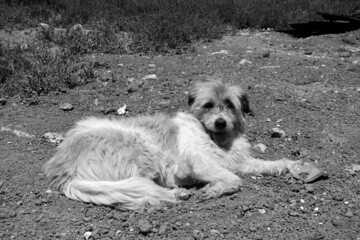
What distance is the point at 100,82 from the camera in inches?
294

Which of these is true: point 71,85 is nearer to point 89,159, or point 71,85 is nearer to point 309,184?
point 89,159

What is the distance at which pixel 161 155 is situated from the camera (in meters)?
5.04

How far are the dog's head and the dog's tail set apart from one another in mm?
1168

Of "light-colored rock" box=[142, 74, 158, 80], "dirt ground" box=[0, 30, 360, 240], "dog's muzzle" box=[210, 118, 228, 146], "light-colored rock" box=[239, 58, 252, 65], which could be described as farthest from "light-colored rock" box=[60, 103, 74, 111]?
"light-colored rock" box=[239, 58, 252, 65]

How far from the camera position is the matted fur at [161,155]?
4426mm

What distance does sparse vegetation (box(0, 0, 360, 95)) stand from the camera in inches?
304

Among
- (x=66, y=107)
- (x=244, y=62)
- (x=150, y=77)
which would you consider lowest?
(x=66, y=107)

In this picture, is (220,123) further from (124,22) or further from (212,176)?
(124,22)

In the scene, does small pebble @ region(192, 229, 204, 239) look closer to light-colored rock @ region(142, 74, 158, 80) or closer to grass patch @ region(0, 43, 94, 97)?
light-colored rock @ region(142, 74, 158, 80)

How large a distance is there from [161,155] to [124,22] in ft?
20.9

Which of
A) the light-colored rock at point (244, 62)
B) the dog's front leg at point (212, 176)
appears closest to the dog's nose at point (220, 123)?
the dog's front leg at point (212, 176)

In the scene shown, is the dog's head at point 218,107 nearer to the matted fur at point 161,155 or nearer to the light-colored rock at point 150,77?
the matted fur at point 161,155

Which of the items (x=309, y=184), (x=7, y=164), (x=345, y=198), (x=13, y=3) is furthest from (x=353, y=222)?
(x=13, y=3)

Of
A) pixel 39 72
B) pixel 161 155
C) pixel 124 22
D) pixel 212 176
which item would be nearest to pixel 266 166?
pixel 212 176
